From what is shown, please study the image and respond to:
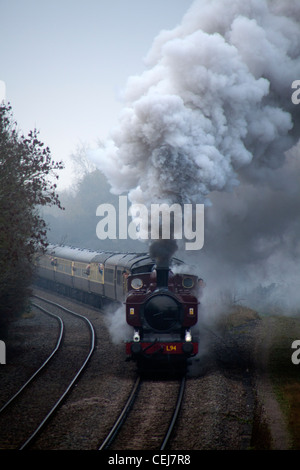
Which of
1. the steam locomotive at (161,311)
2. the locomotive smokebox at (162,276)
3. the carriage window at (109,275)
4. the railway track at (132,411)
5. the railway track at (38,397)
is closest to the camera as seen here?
the railway track at (132,411)

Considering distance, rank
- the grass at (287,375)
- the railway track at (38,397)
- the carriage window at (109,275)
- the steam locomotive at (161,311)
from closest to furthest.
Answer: the railway track at (38,397) → the grass at (287,375) → the steam locomotive at (161,311) → the carriage window at (109,275)

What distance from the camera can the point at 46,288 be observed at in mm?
40281

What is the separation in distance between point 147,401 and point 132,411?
0.79m

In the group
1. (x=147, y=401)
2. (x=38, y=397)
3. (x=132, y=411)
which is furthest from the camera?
(x=38, y=397)

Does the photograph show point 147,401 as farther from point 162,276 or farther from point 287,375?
point 287,375

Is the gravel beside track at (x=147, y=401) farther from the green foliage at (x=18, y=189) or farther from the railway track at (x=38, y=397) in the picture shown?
the green foliage at (x=18, y=189)

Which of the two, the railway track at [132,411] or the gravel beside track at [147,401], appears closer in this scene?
the railway track at [132,411]

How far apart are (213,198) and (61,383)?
14.2 m

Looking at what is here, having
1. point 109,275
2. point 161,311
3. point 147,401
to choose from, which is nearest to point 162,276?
point 161,311

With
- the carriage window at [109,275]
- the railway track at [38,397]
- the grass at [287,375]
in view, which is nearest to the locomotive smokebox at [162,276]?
the railway track at [38,397]

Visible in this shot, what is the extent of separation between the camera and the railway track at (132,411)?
8.68 meters

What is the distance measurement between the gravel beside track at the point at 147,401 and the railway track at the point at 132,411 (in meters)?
0.12

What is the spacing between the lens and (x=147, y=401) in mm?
11328

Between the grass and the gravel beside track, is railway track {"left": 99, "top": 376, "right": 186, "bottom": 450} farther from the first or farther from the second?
the grass
